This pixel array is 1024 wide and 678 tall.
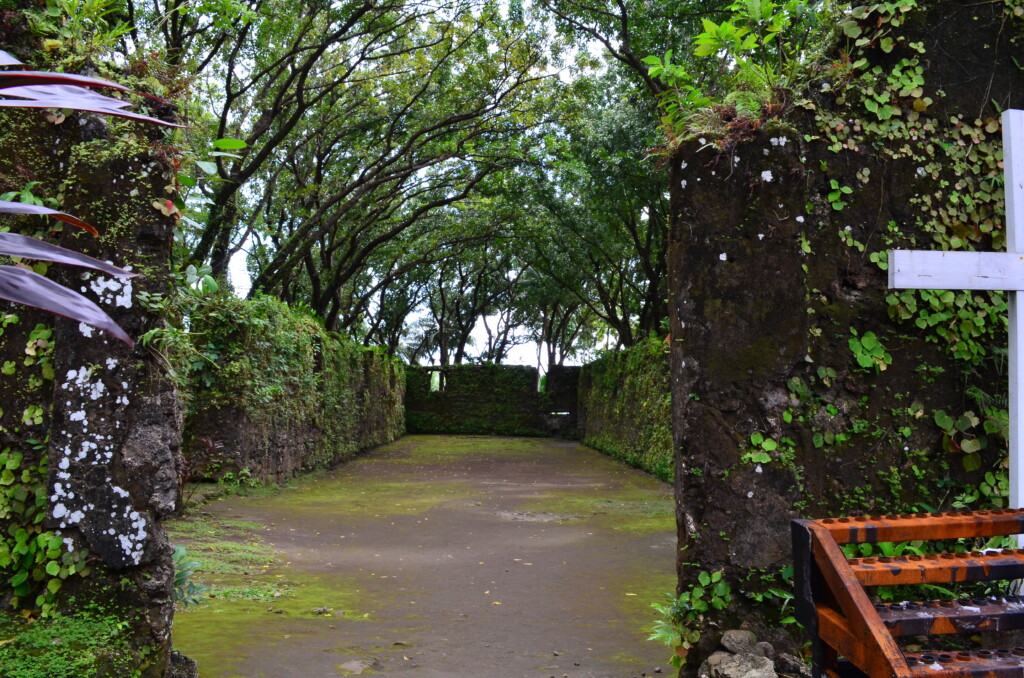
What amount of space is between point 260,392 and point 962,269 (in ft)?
34.1

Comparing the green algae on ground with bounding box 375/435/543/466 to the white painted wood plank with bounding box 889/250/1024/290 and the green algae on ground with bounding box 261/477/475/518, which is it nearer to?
the green algae on ground with bounding box 261/477/475/518

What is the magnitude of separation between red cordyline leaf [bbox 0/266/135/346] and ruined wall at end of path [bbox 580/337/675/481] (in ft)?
30.7

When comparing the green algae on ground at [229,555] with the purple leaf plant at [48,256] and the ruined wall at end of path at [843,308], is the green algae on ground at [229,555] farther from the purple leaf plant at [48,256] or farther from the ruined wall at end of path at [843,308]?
the purple leaf plant at [48,256]

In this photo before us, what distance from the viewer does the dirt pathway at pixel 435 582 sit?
15.9ft

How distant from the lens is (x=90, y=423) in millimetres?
3805

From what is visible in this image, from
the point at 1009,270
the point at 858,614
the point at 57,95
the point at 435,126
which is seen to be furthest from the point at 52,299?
the point at 435,126

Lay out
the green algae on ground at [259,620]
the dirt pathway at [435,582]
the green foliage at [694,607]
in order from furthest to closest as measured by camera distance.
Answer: the dirt pathway at [435,582]
the green algae on ground at [259,620]
the green foliage at [694,607]

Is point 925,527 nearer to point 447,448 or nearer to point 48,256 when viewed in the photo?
point 48,256

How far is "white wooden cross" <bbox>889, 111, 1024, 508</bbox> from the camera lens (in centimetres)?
361

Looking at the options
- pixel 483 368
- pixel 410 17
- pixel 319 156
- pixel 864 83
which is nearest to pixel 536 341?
pixel 483 368

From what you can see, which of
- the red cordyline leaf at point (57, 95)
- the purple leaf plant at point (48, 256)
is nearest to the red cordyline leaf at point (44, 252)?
the purple leaf plant at point (48, 256)

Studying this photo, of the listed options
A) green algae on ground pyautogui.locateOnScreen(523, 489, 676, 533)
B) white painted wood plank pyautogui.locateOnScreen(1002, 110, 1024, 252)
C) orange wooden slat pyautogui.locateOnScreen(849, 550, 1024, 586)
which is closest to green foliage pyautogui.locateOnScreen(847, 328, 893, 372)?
white painted wood plank pyautogui.locateOnScreen(1002, 110, 1024, 252)

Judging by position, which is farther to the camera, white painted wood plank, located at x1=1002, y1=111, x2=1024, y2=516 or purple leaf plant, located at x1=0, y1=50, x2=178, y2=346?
white painted wood plank, located at x1=1002, y1=111, x2=1024, y2=516

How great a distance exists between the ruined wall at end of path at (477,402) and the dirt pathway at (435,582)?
18.0 m
